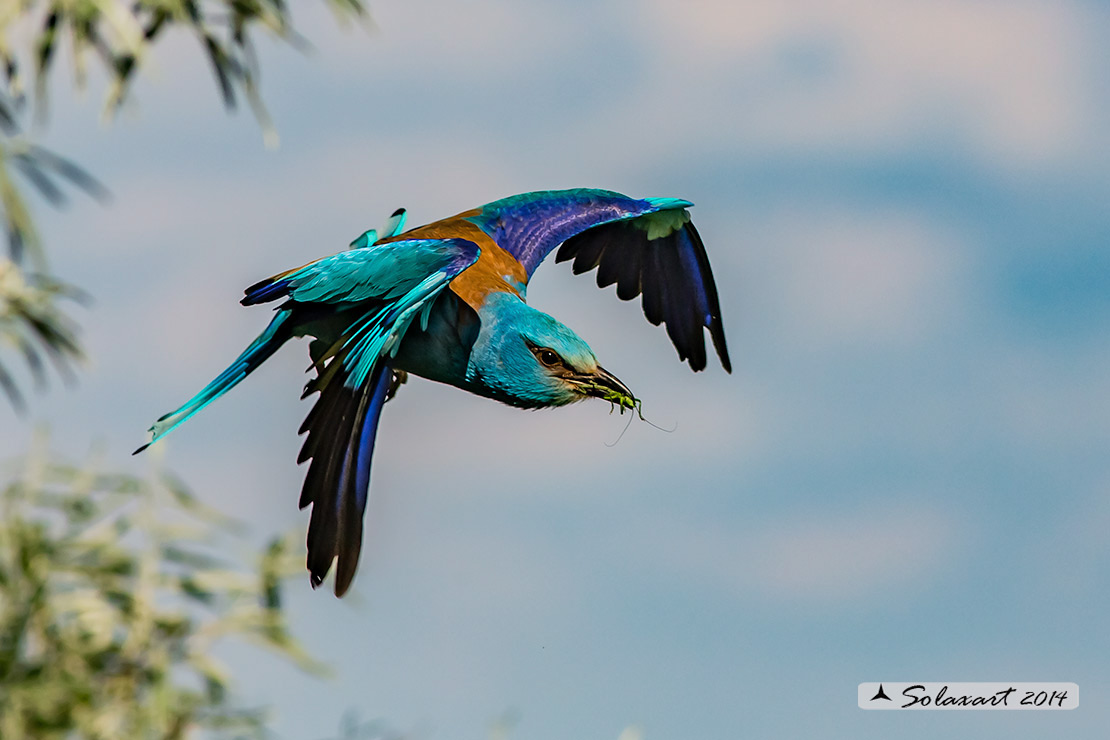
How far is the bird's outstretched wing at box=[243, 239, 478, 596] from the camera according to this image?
3.37 meters

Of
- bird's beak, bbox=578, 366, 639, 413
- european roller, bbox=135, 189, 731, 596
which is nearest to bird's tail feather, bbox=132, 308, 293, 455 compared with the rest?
european roller, bbox=135, 189, 731, 596

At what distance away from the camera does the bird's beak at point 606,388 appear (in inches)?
139

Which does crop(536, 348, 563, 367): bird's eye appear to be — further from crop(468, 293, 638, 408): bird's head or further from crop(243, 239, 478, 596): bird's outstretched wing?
crop(243, 239, 478, 596): bird's outstretched wing

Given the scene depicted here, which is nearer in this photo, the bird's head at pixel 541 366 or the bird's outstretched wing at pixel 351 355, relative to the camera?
the bird's outstretched wing at pixel 351 355

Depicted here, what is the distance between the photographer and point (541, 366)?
354 centimetres

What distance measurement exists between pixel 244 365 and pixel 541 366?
856mm

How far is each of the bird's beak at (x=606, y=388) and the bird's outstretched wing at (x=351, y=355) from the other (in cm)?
43

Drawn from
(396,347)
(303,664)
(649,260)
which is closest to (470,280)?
(396,347)

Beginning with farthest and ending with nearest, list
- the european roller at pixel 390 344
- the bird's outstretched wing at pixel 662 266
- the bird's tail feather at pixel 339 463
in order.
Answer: the bird's outstretched wing at pixel 662 266
the european roller at pixel 390 344
the bird's tail feather at pixel 339 463

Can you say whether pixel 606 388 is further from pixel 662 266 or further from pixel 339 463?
pixel 662 266

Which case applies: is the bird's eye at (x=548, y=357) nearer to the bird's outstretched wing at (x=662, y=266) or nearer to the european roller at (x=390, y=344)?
the european roller at (x=390, y=344)

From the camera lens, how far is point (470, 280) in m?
3.81

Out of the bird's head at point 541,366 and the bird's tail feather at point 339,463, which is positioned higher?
the bird's head at point 541,366

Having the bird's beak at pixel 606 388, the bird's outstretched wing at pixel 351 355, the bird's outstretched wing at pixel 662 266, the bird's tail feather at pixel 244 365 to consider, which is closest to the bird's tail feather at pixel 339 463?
the bird's outstretched wing at pixel 351 355
